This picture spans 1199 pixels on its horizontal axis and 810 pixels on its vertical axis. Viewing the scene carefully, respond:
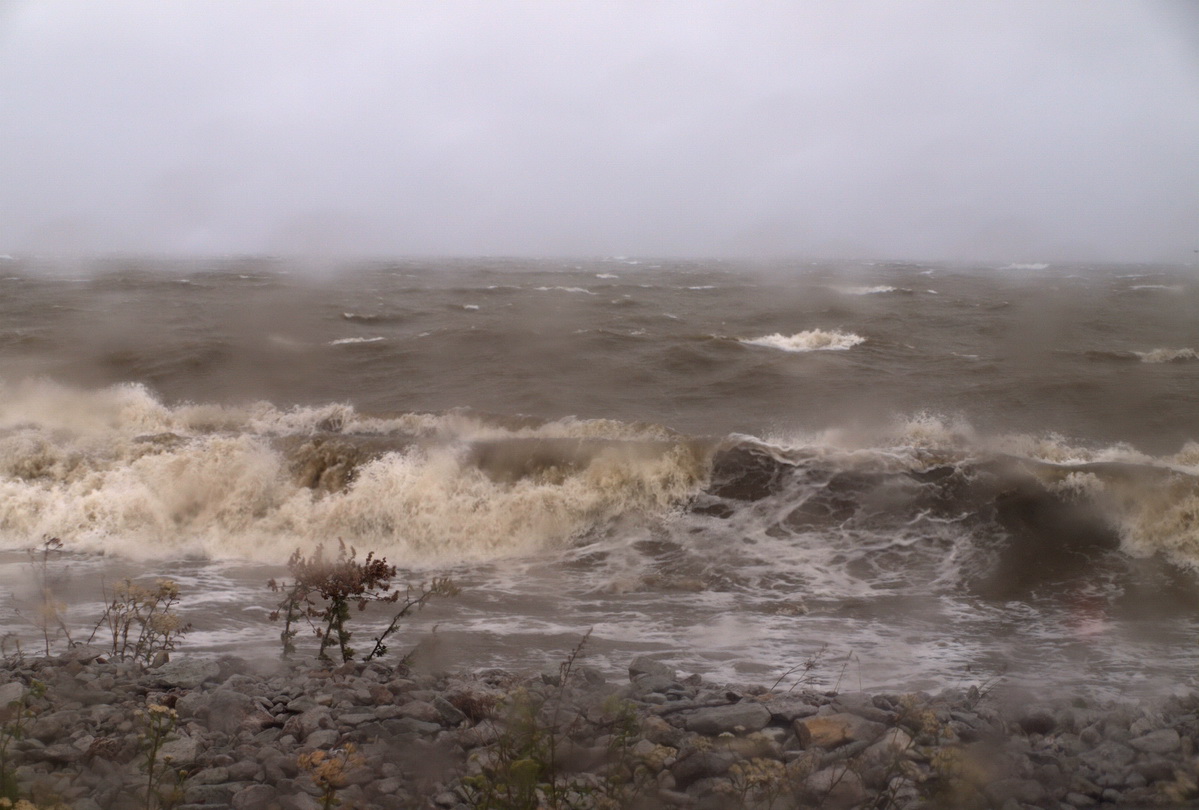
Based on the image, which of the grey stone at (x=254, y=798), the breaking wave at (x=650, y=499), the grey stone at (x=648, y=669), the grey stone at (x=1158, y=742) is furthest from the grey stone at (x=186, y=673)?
the grey stone at (x=1158, y=742)

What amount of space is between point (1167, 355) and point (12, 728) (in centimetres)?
2062

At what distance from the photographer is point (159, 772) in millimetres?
3072

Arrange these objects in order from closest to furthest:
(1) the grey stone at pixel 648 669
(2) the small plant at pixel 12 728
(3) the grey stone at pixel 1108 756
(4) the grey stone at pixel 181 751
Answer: (2) the small plant at pixel 12 728, (4) the grey stone at pixel 181 751, (3) the grey stone at pixel 1108 756, (1) the grey stone at pixel 648 669

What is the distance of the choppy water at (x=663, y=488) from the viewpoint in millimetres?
6320

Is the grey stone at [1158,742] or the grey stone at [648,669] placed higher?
the grey stone at [1158,742]

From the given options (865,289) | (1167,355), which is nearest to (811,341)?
(1167,355)

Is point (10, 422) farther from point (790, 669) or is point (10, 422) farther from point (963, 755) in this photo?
point (963, 755)

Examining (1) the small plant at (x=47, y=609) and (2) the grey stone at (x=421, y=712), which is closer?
(2) the grey stone at (x=421, y=712)

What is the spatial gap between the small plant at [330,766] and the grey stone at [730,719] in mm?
1534

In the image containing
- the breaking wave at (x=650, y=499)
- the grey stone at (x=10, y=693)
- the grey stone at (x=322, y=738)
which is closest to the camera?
the grey stone at (x=322, y=738)

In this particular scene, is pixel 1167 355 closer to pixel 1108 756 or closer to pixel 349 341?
pixel 1108 756

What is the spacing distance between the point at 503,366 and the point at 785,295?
1685cm

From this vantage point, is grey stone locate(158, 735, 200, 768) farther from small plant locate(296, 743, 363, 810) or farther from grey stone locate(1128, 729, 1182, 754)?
grey stone locate(1128, 729, 1182, 754)

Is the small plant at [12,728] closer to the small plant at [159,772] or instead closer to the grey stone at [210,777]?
the small plant at [159,772]
